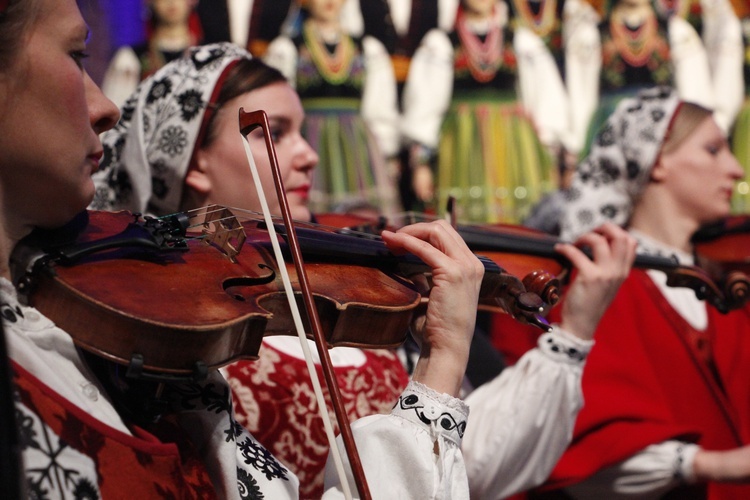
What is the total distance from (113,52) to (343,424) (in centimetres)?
275

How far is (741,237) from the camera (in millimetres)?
2203

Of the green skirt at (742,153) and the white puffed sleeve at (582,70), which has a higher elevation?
the white puffed sleeve at (582,70)

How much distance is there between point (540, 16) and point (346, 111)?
1029 millimetres

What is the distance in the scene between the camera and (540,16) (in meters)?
4.07

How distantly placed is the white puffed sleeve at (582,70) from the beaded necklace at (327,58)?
998 millimetres

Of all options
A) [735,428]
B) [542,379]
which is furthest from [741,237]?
[542,379]

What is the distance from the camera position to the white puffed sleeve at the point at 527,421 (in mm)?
1575

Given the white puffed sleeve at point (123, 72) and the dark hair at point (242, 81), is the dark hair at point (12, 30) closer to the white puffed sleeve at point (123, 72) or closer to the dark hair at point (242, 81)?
the dark hair at point (242, 81)

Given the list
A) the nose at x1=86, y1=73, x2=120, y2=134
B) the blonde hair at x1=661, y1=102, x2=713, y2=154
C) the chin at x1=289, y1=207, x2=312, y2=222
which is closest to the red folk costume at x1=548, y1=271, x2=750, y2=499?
the blonde hair at x1=661, y1=102, x2=713, y2=154

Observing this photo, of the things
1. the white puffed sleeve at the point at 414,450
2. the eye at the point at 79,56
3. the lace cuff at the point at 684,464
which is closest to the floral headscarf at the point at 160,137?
the eye at the point at 79,56

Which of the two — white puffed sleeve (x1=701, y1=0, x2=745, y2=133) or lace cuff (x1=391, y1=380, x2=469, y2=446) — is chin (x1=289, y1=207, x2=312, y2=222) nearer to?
lace cuff (x1=391, y1=380, x2=469, y2=446)

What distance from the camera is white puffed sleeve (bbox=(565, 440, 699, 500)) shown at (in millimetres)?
1815

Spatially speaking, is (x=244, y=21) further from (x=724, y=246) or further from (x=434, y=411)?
(x=434, y=411)

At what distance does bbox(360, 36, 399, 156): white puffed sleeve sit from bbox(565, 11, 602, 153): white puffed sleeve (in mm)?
791
